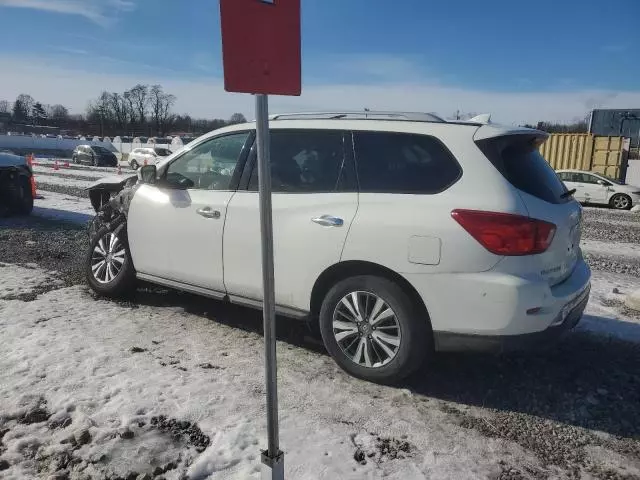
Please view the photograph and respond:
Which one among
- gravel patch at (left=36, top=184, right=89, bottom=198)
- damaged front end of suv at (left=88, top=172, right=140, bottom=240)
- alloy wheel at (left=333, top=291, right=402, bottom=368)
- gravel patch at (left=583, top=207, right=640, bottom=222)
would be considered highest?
damaged front end of suv at (left=88, top=172, right=140, bottom=240)

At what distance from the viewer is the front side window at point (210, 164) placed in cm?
441

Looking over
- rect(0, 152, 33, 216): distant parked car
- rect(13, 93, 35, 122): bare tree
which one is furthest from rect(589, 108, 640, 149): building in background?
rect(13, 93, 35, 122): bare tree

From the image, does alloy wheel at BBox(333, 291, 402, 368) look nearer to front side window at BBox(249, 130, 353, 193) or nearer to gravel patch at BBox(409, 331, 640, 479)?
gravel patch at BBox(409, 331, 640, 479)

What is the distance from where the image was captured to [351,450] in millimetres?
2889

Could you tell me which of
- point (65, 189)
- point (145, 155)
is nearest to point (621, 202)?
point (65, 189)

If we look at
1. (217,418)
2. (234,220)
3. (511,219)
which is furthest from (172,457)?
(511,219)

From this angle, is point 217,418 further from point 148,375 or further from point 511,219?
point 511,219

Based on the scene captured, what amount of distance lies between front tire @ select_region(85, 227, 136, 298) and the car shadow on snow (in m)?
1.04

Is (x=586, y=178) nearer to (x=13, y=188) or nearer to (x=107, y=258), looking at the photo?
(x=13, y=188)

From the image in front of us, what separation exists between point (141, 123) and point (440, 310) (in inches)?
4061

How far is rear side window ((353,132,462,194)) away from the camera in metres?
3.48

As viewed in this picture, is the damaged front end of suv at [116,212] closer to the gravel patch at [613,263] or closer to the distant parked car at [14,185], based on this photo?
the distant parked car at [14,185]

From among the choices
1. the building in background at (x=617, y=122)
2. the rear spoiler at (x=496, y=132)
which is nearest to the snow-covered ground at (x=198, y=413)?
the rear spoiler at (x=496, y=132)

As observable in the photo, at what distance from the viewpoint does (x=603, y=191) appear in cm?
1856
